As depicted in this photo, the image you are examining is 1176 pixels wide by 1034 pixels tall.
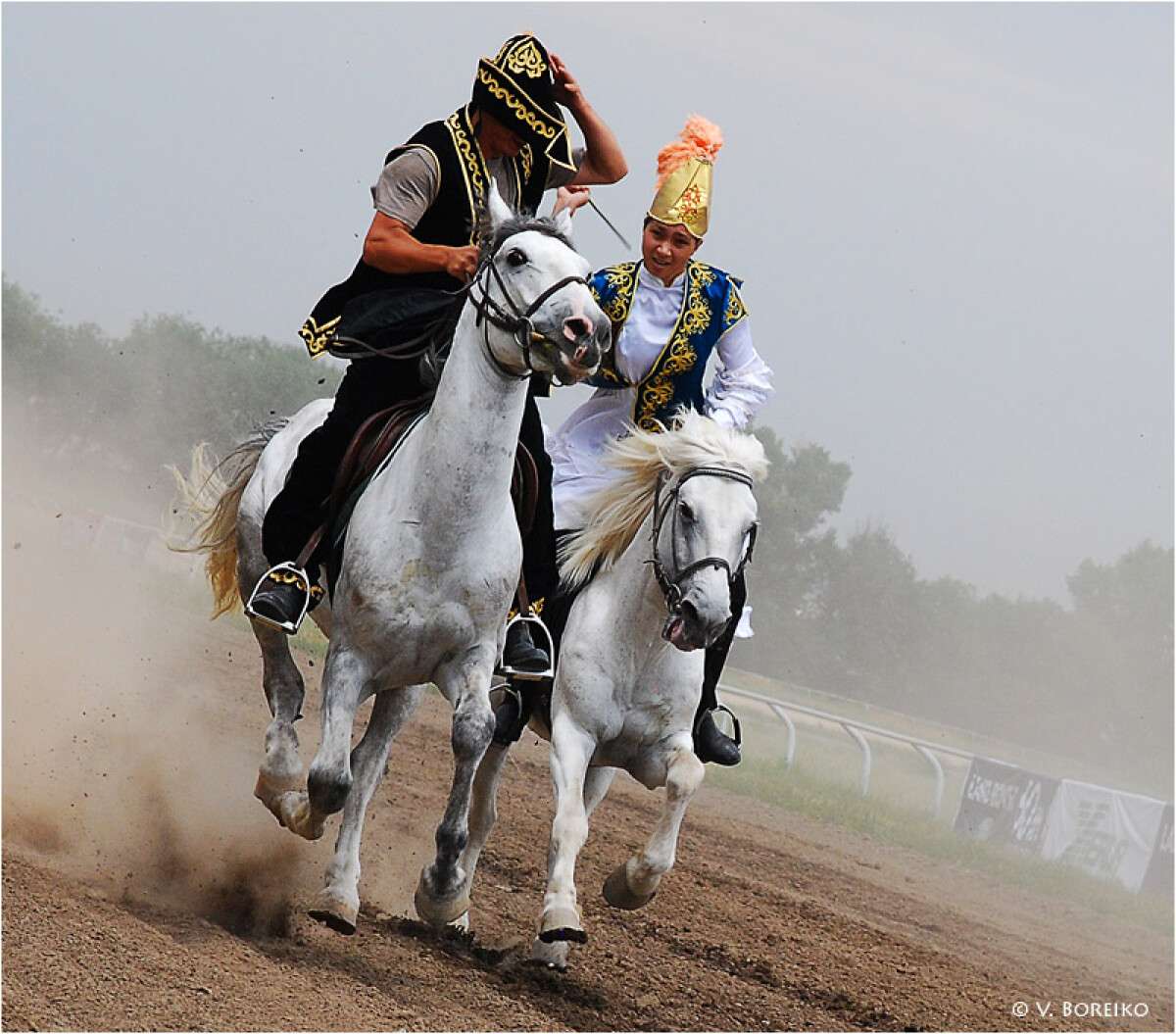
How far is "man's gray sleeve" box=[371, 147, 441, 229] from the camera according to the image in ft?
20.9

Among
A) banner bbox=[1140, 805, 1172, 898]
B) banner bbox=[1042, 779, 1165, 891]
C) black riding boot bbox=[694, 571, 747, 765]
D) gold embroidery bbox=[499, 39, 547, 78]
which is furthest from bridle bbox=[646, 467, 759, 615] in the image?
banner bbox=[1140, 805, 1172, 898]

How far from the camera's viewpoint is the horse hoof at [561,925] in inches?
235

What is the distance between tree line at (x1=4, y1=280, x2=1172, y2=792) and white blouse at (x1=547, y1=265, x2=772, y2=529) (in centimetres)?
3660

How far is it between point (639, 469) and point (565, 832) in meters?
1.61

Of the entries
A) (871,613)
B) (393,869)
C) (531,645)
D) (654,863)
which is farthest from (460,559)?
(871,613)

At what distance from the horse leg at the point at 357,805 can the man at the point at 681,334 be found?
75cm

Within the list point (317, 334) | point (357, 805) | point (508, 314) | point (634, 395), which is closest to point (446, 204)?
point (317, 334)

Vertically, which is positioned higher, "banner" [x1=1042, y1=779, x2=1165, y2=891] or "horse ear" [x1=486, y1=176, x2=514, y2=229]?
"horse ear" [x1=486, y1=176, x2=514, y2=229]

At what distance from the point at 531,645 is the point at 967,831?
1379 cm

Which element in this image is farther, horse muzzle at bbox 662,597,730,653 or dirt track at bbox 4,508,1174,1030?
horse muzzle at bbox 662,597,730,653

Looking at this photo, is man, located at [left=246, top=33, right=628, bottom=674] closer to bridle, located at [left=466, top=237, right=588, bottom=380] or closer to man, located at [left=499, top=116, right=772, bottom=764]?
bridle, located at [left=466, top=237, right=588, bottom=380]

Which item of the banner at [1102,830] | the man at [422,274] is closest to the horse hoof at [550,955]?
the man at [422,274]

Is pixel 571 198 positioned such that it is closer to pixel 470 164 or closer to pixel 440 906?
pixel 470 164

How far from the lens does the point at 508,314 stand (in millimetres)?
5684
